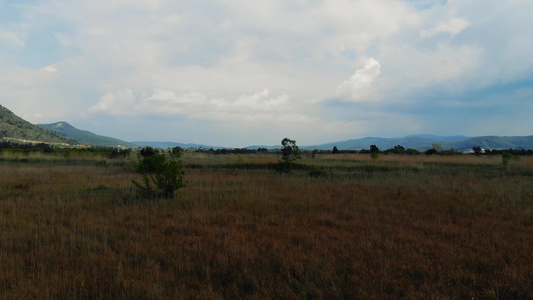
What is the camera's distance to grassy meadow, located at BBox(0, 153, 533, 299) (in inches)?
149

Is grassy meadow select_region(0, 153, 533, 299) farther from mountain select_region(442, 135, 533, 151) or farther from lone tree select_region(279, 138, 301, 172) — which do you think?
mountain select_region(442, 135, 533, 151)

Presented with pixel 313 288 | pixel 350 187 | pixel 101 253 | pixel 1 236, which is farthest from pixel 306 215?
pixel 1 236

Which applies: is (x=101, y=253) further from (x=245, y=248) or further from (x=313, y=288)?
(x=313, y=288)

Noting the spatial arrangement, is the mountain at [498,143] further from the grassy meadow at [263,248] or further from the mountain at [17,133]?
the mountain at [17,133]

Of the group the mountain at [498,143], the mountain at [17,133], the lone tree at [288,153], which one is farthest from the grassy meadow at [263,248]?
the mountain at [498,143]

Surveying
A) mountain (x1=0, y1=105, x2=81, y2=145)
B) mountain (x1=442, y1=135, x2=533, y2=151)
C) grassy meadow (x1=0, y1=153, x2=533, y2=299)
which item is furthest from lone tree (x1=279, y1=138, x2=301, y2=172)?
mountain (x1=442, y1=135, x2=533, y2=151)

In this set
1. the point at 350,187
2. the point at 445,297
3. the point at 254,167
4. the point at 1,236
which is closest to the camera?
the point at 445,297

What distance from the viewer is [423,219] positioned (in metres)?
7.51

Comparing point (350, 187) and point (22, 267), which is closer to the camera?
point (22, 267)

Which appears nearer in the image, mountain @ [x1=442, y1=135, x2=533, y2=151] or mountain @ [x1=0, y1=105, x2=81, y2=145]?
mountain @ [x1=0, y1=105, x2=81, y2=145]

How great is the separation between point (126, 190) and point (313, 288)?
9958 millimetres

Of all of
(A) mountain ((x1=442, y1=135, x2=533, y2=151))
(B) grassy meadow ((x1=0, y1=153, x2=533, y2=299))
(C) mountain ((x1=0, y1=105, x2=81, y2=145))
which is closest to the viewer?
(B) grassy meadow ((x1=0, y1=153, x2=533, y2=299))

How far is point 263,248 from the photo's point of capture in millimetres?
5141

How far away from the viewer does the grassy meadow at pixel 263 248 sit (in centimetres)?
379
